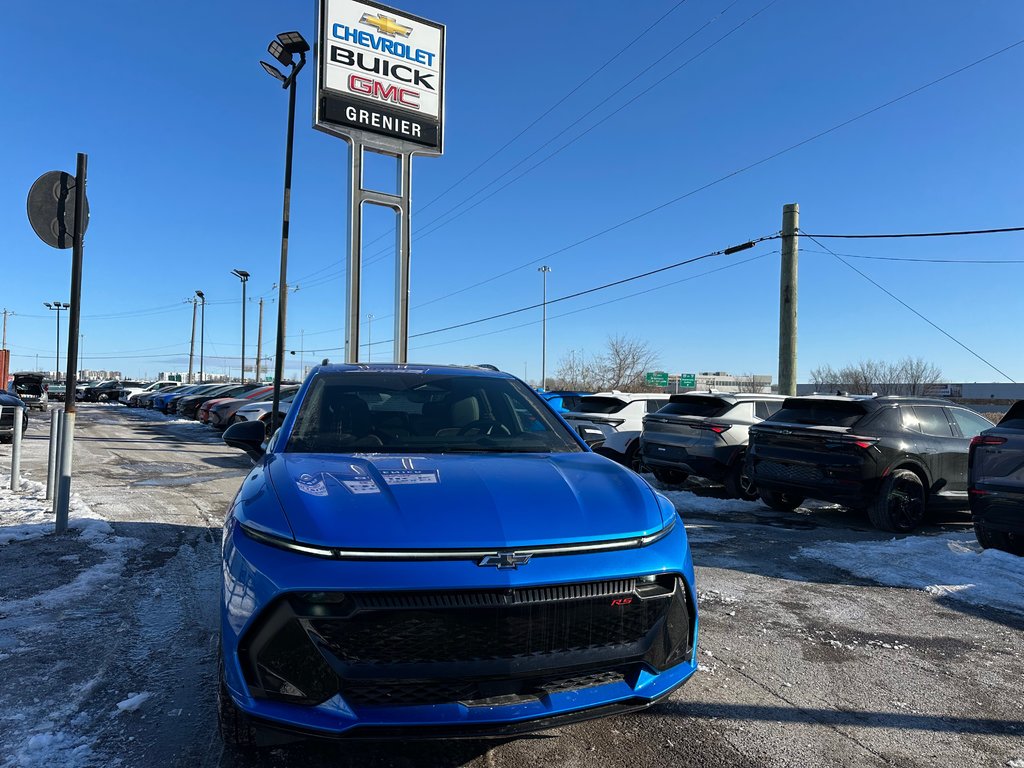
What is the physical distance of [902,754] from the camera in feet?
9.17

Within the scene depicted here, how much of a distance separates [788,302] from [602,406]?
20.9ft

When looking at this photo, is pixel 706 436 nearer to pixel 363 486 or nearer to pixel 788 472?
pixel 788 472

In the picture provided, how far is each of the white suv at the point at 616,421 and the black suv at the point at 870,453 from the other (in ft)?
11.0

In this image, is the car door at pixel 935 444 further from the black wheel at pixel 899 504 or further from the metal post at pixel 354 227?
the metal post at pixel 354 227

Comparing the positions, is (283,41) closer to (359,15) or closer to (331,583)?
(359,15)

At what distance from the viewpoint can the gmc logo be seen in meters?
15.7

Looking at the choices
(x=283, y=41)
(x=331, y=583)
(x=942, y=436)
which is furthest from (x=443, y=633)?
(x=283, y=41)

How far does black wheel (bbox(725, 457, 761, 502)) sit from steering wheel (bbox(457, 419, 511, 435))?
6792mm

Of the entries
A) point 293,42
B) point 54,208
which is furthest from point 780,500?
point 293,42

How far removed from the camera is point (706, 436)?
982cm

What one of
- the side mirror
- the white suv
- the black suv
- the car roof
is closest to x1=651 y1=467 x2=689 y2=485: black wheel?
the white suv

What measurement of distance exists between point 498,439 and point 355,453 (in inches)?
30.4

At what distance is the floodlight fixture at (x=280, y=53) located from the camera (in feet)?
57.5

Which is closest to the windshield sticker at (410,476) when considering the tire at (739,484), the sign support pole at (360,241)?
the tire at (739,484)
